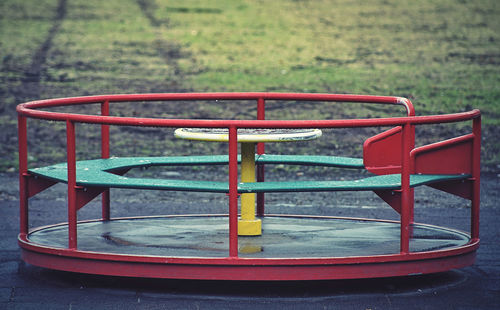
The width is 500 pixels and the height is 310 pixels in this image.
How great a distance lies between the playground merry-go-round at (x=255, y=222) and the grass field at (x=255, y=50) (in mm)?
5500

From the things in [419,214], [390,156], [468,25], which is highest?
[468,25]

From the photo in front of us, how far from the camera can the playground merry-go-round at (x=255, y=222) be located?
17.6 feet

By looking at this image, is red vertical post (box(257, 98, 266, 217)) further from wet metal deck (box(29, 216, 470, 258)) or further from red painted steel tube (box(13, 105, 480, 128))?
red painted steel tube (box(13, 105, 480, 128))

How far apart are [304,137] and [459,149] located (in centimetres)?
106

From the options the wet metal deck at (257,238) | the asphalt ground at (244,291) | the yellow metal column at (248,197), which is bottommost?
the asphalt ground at (244,291)

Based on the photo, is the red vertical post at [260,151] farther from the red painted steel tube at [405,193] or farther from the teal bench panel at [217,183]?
the red painted steel tube at [405,193]

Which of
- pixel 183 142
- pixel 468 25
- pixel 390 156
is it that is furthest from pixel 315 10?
pixel 390 156

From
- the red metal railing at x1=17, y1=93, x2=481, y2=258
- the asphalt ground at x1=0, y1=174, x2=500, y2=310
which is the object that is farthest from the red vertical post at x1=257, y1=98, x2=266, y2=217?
the asphalt ground at x1=0, y1=174, x2=500, y2=310

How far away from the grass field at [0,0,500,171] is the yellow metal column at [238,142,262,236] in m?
5.87

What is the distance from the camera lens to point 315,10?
22.8m

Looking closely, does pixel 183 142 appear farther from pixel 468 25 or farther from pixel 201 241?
pixel 468 25

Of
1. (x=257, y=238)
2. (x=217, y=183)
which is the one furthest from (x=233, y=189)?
Answer: (x=257, y=238)

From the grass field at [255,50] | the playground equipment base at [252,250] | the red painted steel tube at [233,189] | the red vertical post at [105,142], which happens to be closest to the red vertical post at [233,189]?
the red painted steel tube at [233,189]

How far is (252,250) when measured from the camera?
19.3 feet
